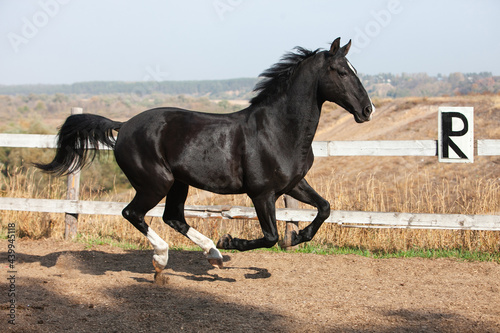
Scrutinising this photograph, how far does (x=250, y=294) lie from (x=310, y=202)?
114 centimetres

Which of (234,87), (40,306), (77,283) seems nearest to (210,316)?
(40,306)

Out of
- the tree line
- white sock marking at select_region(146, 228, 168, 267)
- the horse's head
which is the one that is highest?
the tree line

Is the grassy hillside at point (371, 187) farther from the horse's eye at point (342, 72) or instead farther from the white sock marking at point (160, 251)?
the horse's eye at point (342, 72)

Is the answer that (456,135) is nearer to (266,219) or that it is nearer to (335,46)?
(335,46)

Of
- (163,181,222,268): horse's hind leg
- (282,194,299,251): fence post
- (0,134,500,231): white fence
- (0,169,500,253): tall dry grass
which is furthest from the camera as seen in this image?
(282,194,299,251): fence post

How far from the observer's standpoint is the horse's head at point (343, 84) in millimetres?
4598

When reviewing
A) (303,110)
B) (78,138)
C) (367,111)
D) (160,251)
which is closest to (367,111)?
(367,111)

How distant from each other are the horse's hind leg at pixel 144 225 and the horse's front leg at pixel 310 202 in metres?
1.36

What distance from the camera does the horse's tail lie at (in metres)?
5.71

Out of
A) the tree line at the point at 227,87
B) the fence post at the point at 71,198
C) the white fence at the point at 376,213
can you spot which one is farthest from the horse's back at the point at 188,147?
the tree line at the point at 227,87

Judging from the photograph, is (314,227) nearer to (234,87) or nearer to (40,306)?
(40,306)

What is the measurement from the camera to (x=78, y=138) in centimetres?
583

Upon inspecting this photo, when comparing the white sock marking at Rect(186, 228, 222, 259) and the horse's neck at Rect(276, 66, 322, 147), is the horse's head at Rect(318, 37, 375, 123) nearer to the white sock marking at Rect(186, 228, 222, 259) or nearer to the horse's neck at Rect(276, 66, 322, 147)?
the horse's neck at Rect(276, 66, 322, 147)

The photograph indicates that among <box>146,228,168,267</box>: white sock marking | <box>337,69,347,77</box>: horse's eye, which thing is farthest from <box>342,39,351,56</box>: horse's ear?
<box>146,228,168,267</box>: white sock marking
